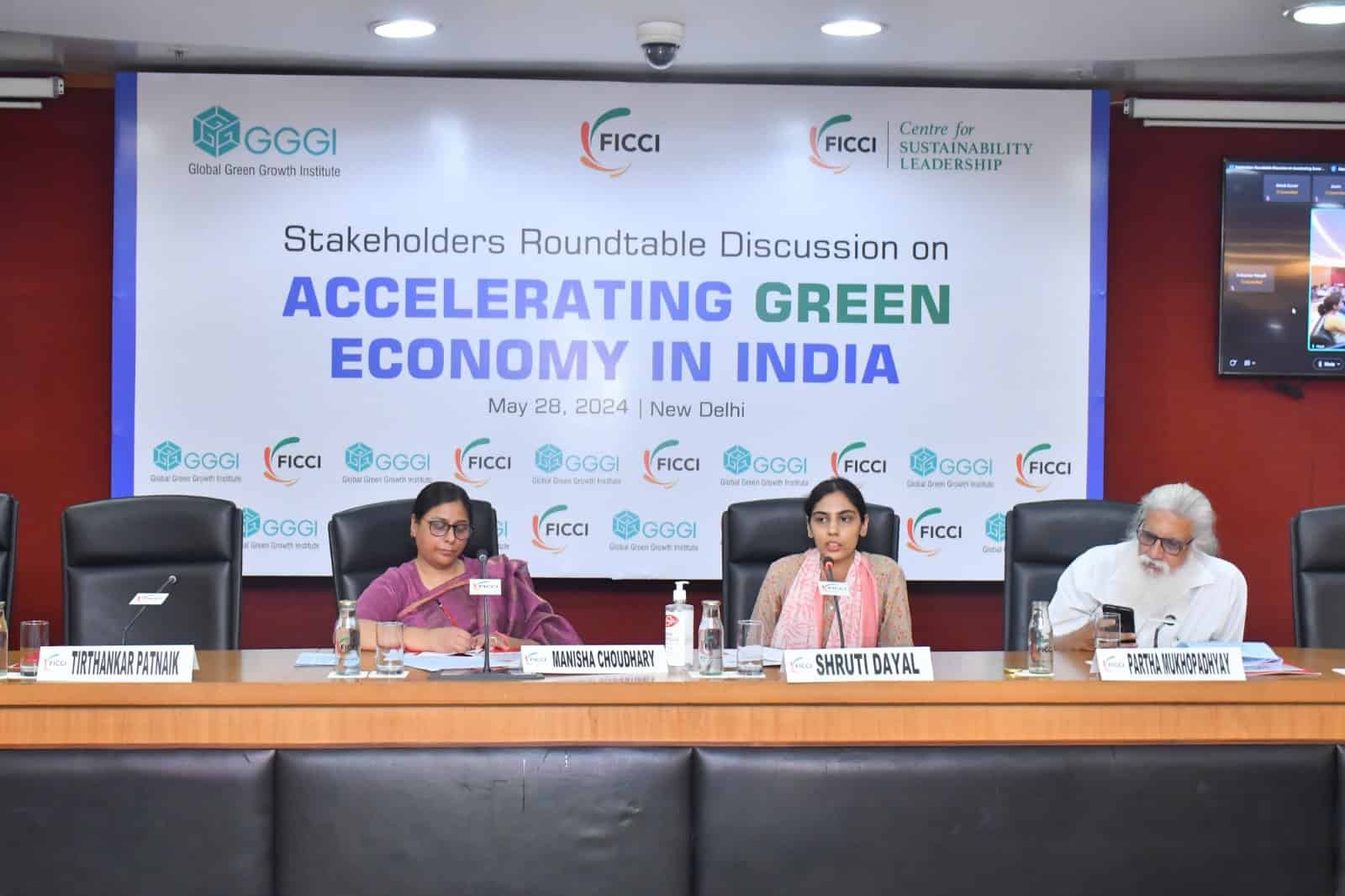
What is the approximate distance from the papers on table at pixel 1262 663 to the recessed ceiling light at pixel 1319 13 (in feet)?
6.09

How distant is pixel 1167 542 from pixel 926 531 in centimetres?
157

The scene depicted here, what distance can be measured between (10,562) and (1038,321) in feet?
11.3

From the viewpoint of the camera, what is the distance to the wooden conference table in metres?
2.78

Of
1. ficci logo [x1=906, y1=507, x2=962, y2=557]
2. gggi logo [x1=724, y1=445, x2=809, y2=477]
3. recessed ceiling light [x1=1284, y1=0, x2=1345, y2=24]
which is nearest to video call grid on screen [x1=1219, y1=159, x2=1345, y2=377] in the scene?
recessed ceiling light [x1=1284, y1=0, x2=1345, y2=24]

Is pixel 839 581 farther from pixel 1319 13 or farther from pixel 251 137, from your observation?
pixel 251 137

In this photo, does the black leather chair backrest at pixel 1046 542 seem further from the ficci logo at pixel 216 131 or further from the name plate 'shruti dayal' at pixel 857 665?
the ficci logo at pixel 216 131

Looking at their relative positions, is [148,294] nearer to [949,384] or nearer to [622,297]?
[622,297]

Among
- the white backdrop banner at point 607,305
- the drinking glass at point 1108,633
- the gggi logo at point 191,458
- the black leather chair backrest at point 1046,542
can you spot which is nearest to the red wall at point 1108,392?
the white backdrop banner at point 607,305

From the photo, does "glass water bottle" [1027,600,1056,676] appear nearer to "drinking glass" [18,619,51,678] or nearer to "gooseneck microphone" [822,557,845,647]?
"gooseneck microphone" [822,557,845,647]

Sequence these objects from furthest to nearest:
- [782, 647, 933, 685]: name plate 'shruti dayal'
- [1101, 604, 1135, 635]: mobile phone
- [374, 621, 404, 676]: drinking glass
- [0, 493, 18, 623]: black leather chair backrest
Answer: [0, 493, 18, 623]: black leather chair backrest → [1101, 604, 1135, 635]: mobile phone → [374, 621, 404, 676]: drinking glass → [782, 647, 933, 685]: name plate 'shruti dayal'

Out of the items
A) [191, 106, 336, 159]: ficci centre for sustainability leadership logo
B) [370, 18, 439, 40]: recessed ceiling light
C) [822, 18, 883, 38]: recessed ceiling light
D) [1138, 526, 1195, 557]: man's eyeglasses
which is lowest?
[1138, 526, 1195, 557]: man's eyeglasses

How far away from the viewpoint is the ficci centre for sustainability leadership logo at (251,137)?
528cm

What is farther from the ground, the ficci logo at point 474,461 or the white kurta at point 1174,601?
the ficci logo at point 474,461

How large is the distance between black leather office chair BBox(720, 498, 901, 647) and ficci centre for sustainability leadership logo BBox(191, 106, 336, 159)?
216 cm
